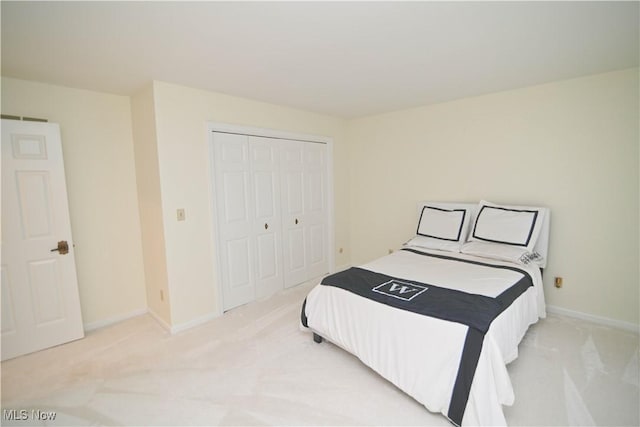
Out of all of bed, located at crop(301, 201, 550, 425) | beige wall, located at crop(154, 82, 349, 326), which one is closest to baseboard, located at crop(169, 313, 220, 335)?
beige wall, located at crop(154, 82, 349, 326)

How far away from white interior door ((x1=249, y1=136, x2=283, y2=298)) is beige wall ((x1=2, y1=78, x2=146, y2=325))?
1235 mm

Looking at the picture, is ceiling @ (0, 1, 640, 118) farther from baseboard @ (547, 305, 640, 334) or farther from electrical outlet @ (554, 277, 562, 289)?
baseboard @ (547, 305, 640, 334)

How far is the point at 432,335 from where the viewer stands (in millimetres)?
1822

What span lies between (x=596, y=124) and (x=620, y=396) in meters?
2.19

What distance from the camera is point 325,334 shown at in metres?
2.46

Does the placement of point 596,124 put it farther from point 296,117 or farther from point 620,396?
point 296,117

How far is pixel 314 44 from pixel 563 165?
103 inches

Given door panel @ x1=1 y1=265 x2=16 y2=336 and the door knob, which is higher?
the door knob

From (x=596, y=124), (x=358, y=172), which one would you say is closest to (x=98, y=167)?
(x=358, y=172)

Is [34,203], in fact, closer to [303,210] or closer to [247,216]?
[247,216]

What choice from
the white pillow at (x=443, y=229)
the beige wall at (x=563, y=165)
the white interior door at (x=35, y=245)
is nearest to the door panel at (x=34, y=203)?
the white interior door at (x=35, y=245)

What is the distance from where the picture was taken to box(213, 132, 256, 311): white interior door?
319cm

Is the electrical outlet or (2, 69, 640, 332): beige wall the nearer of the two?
(2, 69, 640, 332): beige wall

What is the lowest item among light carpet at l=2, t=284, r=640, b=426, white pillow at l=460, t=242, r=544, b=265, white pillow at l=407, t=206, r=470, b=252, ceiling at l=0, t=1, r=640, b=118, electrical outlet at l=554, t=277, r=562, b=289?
light carpet at l=2, t=284, r=640, b=426
